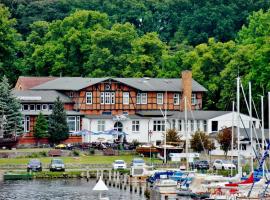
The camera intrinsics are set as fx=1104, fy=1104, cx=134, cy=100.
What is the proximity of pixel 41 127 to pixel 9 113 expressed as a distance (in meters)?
4.21

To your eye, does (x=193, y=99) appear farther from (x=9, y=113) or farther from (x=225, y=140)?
(x=9, y=113)

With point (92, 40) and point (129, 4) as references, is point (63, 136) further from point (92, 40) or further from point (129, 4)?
point (129, 4)

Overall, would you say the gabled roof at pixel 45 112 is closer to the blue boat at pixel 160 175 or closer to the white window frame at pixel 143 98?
the white window frame at pixel 143 98

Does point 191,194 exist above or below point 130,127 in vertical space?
below

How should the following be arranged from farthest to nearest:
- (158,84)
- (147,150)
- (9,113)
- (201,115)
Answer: (158,84), (201,115), (9,113), (147,150)

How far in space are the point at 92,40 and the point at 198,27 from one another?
1399 inches

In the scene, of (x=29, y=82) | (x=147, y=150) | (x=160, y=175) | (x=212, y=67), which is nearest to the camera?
(x=160, y=175)

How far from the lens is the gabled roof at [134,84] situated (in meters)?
125

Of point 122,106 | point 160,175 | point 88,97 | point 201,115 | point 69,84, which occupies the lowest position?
point 160,175

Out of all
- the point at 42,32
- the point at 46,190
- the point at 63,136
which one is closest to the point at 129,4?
the point at 42,32

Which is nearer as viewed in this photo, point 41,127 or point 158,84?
→ point 41,127

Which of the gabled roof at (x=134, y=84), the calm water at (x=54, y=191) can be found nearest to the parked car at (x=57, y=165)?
the calm water at (x=54, y=191)

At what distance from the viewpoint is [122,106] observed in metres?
126

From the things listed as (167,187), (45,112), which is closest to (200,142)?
(45,112)
